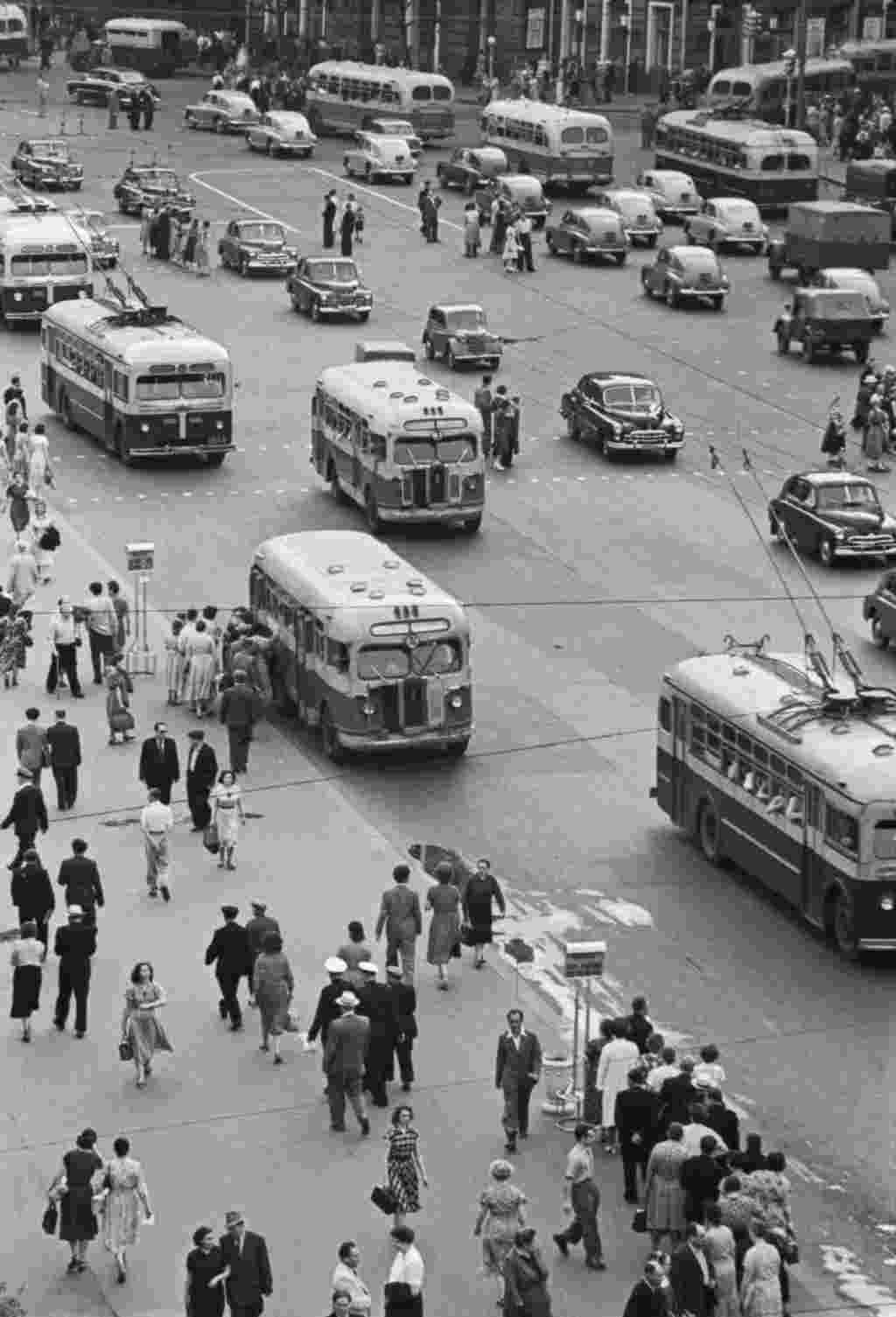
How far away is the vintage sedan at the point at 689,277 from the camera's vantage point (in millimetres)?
76000

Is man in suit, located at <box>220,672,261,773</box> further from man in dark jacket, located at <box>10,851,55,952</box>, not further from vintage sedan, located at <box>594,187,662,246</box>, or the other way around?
vintage sedan, located at <box>594,187,662,246</box>

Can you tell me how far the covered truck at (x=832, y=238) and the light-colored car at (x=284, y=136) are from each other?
24.4 metres

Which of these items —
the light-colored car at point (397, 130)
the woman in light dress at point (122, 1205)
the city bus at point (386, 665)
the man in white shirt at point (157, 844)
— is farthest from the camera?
the light-colored car at point (397, 130)

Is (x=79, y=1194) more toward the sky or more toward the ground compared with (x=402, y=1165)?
more toward the sky

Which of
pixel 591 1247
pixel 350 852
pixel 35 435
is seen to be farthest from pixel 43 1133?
pixel 35 435

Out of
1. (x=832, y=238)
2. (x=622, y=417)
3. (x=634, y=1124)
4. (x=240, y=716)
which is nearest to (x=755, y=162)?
(x=832, y=238)

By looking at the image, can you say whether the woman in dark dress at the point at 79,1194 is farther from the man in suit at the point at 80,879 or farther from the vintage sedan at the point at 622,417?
the vintage sedan at the point at 622,417

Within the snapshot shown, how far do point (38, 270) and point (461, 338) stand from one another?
10267 mm

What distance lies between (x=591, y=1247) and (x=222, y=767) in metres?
15.6

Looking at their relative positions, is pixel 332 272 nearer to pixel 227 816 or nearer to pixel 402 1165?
pixel 227 816

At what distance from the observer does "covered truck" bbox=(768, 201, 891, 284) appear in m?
78.4

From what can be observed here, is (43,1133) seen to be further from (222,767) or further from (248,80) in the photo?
(248,80)

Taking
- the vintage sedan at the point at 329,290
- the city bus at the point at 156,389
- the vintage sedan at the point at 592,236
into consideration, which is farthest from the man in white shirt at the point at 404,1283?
the vintage sedan at the point at 592,236

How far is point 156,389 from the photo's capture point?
59.7 meters
